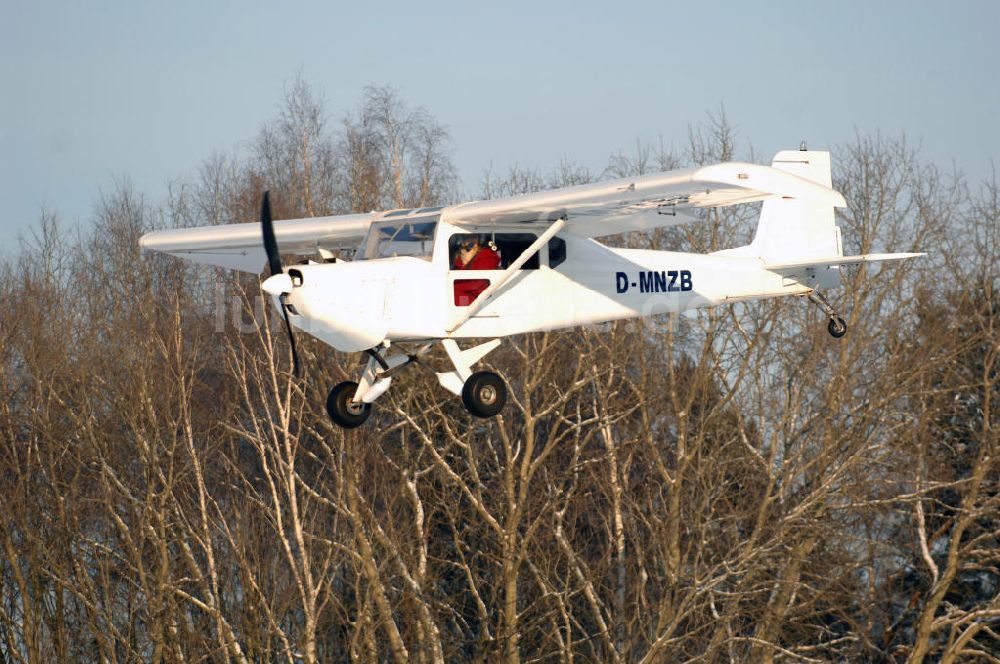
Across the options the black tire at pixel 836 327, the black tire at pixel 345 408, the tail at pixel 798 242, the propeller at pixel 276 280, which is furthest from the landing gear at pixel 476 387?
the black tire at pixel 836 327

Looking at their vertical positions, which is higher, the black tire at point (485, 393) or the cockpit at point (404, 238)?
the cockpit at point (404, 238)

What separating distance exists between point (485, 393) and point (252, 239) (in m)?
4.12

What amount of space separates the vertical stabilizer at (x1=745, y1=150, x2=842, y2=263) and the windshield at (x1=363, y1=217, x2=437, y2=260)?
204 inches

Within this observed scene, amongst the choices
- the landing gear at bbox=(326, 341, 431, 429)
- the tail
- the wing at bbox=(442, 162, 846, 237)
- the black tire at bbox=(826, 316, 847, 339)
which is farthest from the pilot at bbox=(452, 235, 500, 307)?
the black tire at bbox=(826, 316, 847, 339)

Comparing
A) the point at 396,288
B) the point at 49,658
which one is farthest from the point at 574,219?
the point at 49,658

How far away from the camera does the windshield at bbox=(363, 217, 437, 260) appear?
13.2 meters

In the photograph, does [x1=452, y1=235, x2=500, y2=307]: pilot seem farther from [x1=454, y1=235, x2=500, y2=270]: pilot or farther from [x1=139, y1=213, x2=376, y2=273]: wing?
[x1=139, y1=213, x2=376, y2=273]: wing

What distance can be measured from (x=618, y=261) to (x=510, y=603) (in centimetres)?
1000

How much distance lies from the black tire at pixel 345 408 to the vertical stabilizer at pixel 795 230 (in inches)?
230

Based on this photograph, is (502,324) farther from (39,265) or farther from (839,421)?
(39,265)

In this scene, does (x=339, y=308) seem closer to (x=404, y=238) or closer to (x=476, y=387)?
(x=404, y=238)

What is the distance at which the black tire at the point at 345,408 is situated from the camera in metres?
13.3

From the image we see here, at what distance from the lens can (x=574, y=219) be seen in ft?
45.5

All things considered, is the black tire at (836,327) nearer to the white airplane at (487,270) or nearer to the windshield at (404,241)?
the white airplane at (487,270)
